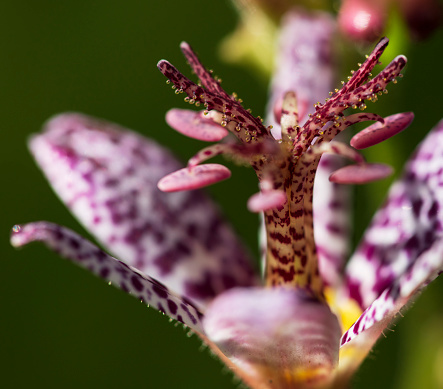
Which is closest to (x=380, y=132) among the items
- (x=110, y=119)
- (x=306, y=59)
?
(x=306, y=59)

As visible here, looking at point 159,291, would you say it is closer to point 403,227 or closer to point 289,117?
point 289,117

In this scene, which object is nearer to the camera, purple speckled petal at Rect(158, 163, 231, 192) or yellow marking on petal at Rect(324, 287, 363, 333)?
purple speckled petal at Rect(158, 163, 231, 192)

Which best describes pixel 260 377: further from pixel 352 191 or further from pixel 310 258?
pixel 352 191

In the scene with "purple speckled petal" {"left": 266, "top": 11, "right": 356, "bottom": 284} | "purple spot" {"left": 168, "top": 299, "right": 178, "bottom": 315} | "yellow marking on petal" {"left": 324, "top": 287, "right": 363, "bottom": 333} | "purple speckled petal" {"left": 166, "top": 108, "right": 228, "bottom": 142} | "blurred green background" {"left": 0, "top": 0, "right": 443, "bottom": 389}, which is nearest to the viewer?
"purple spot" {"left": 168, "top": 299, "right": 178, "bottom": 315}

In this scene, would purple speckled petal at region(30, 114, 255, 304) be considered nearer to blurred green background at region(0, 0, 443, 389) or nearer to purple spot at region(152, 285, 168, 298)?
purple spot at region(152, 285, 168, 298)

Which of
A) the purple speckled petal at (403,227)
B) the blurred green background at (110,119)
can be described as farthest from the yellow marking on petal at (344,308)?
the blurred green background at (110,119)

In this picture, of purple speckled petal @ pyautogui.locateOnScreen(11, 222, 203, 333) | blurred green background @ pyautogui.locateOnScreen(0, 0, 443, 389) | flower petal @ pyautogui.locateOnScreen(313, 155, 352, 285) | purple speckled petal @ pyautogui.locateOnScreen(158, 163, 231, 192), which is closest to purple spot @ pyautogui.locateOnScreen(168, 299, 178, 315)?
purple speckled petal @ pyautogui.locateOnScreen(11, 222, 203, 333)

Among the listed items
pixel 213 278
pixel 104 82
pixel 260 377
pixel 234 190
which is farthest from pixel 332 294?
pixel 104 82
